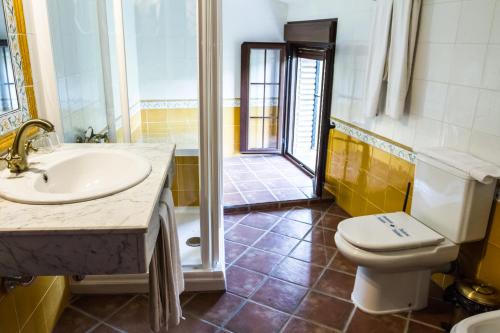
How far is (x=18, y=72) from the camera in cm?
177

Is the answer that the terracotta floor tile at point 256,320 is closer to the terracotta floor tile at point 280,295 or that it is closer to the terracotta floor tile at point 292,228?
the terracotta floor tile at point 280,295

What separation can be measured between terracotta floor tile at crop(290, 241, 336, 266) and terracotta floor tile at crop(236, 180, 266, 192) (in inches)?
40.8

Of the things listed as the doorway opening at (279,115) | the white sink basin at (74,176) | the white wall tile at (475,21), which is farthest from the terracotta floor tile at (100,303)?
→ the white wall tile at (475,21)

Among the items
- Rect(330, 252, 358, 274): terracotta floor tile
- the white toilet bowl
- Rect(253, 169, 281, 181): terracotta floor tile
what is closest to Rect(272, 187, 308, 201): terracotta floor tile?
Rect(253, 169, 281, 181): terracotta floor tile

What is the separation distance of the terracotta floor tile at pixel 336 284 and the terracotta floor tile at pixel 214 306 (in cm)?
52

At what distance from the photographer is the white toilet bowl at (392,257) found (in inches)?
80.3

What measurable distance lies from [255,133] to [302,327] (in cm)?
319

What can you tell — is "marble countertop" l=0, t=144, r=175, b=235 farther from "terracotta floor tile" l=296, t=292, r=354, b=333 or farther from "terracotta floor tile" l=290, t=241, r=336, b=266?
"terracotta floor tile" l=290, t=241, r=336, b=266

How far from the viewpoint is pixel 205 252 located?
2.31 m

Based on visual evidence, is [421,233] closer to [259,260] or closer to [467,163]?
[467,163]

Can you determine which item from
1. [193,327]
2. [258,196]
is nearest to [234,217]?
[258,196]

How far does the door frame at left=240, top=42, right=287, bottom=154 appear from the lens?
4.62 m

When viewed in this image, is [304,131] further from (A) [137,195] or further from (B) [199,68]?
(A) [137,195]

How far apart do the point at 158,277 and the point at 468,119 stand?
174 cm
